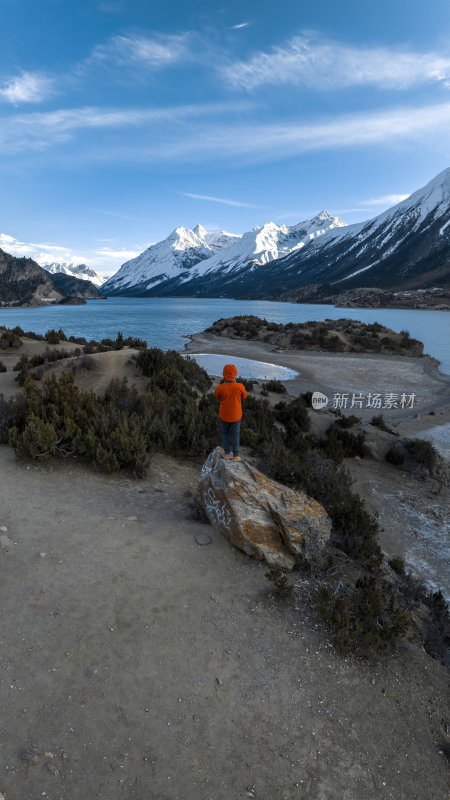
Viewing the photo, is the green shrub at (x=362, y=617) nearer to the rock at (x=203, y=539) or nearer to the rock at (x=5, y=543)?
the rock at (x=203, y=539)

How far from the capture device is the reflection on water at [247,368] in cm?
2444

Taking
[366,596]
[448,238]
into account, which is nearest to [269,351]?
[366,596]

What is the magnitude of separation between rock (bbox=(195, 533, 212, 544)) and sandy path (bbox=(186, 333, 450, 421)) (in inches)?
480

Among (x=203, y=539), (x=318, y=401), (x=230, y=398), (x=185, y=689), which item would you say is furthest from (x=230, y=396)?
(x=318, y=401)

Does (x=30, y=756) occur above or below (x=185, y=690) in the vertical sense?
above

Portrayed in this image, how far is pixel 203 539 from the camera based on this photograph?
5.75m

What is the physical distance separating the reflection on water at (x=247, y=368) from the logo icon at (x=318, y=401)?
4.80 metres

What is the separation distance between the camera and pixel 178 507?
6715 millimetres

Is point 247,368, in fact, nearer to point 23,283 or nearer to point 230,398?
point 230,398

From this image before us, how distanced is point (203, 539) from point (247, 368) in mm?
21977

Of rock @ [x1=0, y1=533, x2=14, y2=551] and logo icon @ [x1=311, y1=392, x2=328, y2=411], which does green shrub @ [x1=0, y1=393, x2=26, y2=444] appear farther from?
logo icon @ [x1=311, y1=392, x2=328, y2=411]

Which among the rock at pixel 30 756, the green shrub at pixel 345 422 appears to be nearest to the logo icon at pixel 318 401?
the green shrub at pixel 345 422

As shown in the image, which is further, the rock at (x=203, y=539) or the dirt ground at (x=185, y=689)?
the rock at (x=203, y=539)

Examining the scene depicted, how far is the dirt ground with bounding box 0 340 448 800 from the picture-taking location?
292 centimetres
